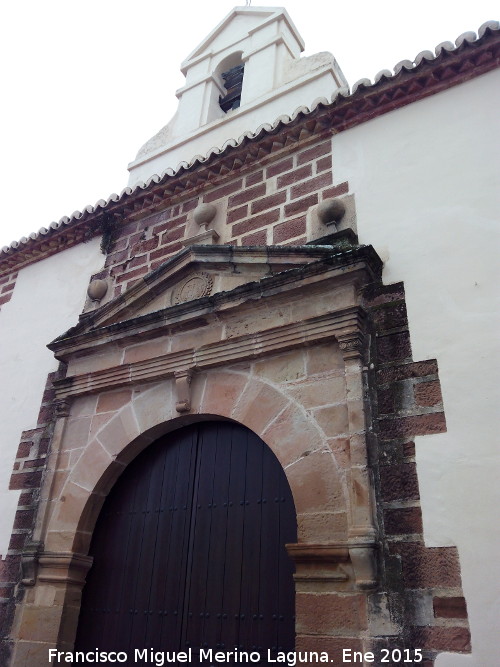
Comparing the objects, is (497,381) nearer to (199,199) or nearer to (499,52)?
(499,52)

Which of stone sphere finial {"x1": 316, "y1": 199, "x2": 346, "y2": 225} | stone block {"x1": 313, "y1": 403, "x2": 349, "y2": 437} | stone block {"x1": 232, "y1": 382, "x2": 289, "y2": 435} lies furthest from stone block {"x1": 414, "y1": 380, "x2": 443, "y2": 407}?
stone sphere finial {"x1": 316, "y1": 199, "x2": 346, "y2": 225}

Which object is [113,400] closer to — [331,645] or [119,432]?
[119,432]

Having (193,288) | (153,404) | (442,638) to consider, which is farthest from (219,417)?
(442,638)

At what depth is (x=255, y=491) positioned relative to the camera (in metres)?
3.36

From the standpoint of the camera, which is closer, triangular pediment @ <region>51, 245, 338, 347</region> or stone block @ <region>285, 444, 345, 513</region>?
stone block @ <region>285, 444, 345, 513</region>

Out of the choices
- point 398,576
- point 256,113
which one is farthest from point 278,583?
point 256,113

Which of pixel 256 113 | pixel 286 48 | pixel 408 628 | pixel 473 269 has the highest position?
pixel 286 48

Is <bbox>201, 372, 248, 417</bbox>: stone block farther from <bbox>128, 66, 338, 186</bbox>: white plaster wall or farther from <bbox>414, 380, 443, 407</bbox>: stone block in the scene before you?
<bbox>128, 66, 338, 186</bbox>: white plaster wall

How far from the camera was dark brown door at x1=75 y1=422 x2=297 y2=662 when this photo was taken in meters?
3.09

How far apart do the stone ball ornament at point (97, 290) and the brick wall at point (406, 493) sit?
92.3 inches

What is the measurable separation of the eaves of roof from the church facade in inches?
0.7

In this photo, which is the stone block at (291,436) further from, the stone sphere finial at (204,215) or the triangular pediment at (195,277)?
the stone sphere finial at (204,215)

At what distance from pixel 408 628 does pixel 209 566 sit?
1.23 m

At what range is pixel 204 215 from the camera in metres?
4.48
